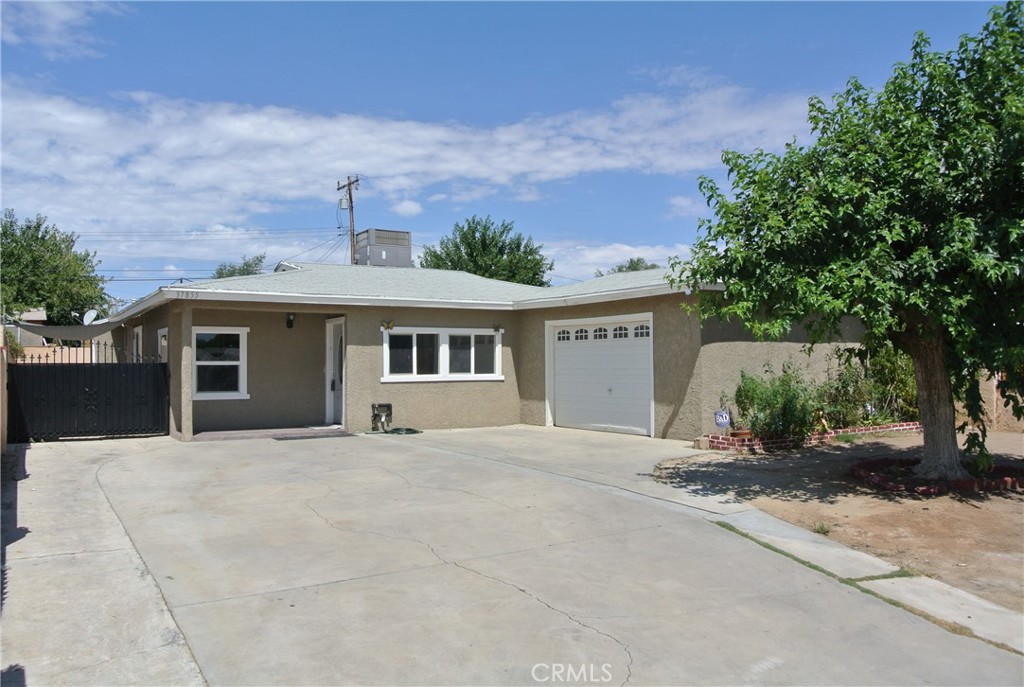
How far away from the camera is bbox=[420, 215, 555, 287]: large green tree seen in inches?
1570

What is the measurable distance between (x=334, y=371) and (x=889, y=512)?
12244mm

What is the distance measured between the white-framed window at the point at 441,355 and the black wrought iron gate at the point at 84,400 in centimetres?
459

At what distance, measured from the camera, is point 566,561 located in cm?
654

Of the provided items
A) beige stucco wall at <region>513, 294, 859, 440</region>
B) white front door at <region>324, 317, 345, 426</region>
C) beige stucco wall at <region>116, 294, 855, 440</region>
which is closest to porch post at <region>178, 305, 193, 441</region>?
beige stucco wall at <region>116, 294, 855, 440</region>

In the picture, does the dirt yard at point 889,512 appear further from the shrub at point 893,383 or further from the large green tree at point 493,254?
the large green tree at point 493,254

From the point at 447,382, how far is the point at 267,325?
4.19 m

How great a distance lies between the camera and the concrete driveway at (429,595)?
14.6ft

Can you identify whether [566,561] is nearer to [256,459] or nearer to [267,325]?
[256,459]

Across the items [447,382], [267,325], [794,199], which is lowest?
[447,382]

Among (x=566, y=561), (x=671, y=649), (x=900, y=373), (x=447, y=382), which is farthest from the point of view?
(x=447, y=382)

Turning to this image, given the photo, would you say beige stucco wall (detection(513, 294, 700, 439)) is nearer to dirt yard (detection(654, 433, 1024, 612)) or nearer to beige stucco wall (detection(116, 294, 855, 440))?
beige stucco wall (detection(116, 294, 855, 440))

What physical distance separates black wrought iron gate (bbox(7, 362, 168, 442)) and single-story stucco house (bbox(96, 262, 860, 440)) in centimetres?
52

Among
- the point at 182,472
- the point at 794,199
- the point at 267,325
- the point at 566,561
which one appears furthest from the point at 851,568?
the point at 267,325

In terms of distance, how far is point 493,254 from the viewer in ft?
131
